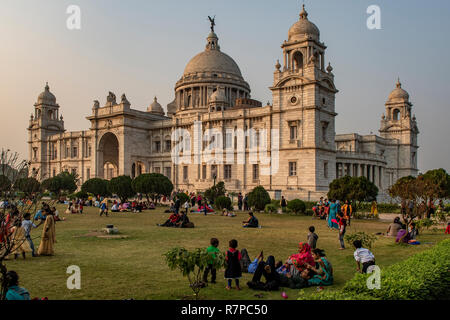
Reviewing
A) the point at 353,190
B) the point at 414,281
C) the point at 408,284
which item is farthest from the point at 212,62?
the point at 408,284


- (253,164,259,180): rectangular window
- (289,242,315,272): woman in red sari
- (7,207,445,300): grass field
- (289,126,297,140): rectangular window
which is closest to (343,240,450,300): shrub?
(7,207,445,300): grass field

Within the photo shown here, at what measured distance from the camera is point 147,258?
12.5 meters

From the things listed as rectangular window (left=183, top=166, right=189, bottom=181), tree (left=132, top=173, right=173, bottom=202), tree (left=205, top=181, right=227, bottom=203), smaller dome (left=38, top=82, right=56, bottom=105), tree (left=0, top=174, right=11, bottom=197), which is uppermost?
smaller dome (left=38, top=82, right=56, bottom=105)

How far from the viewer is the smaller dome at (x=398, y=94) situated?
215 feet

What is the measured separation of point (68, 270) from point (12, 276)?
4025mm

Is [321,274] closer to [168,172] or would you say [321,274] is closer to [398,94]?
[168,172]

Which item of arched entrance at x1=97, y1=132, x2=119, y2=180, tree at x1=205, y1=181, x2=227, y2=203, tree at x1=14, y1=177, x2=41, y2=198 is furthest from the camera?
arched entrance at x1=97, y1=132, x2=119, y2=180

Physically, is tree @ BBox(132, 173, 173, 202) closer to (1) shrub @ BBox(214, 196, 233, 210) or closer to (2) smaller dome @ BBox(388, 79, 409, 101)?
(1) shrub @ BBox(214, 196, 233, 210)

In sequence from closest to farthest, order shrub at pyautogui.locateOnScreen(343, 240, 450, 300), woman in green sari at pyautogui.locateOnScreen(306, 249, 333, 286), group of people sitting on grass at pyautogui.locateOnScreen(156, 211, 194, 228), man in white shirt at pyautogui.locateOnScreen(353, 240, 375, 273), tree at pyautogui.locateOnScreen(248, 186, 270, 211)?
shrub at pyautogui.locateOnScreen(343, 240, 450, 300)
woman in green sari at pyautogui.locateOnScreen(306, 249, 333, 286)
man in white shirt at pyautogui.locateOnScreen(353, 240, 375, 273)
group of people sitting on grass at pyautogui.locateOnScreen(156, 211, 194, 228)
tree at pyautogui.locateOnScreen(248, 186, 270, 211)

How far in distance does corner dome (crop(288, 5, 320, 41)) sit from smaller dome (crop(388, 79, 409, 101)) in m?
27.6

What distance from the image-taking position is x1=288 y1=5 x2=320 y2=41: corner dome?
44062 mm

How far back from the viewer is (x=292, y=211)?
30406mm

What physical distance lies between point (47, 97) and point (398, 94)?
64.3 meters

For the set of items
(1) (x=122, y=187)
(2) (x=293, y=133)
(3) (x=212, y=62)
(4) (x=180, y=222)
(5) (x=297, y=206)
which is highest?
(3) (x=212, y=62)
